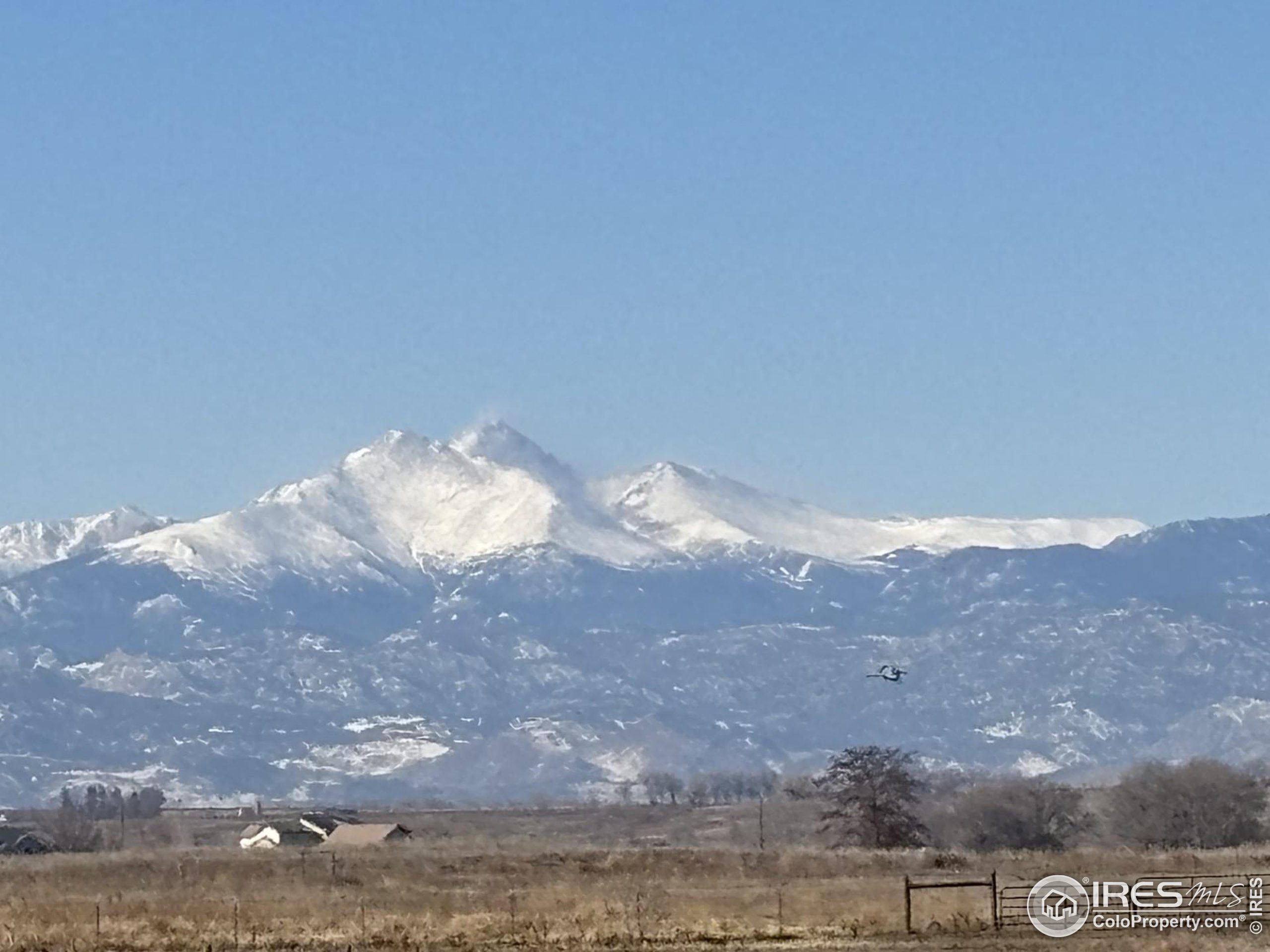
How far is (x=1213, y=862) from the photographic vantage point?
273 feet

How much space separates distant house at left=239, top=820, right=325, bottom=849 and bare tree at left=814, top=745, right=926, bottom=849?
34.9 m

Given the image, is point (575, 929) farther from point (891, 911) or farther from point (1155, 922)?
point (1155, 922)

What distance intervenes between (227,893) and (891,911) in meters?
26.0

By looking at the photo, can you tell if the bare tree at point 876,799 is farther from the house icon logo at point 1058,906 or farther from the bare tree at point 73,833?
the house icon logo at point 1058,906

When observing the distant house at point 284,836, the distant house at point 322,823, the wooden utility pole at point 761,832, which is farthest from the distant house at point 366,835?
the wooden utility pole at point 761,832

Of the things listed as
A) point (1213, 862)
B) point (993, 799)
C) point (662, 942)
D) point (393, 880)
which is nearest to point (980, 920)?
point (662, 942)

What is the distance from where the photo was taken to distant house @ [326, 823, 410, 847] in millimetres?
132000

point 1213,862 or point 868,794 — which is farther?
point 868,794

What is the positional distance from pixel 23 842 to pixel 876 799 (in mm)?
52763

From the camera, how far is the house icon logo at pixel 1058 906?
187 ft

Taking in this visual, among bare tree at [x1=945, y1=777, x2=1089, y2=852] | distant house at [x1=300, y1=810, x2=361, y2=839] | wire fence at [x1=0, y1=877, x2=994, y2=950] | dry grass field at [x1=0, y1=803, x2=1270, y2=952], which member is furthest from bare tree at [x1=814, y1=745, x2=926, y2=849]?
wire fence at [x1=0, y1=877, x2=994, y2=950]

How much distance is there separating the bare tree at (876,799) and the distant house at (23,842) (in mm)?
44930

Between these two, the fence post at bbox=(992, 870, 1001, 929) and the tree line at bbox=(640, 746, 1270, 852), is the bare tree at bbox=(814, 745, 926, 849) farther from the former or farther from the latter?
the fence post at bbox=(992, 870, 1001, 929)

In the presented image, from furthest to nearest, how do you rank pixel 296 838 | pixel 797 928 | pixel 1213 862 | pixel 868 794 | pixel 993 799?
pixel 296 838, pixel 993 799, pixel 868 794, pixel 1213 862, pixel 797 928
